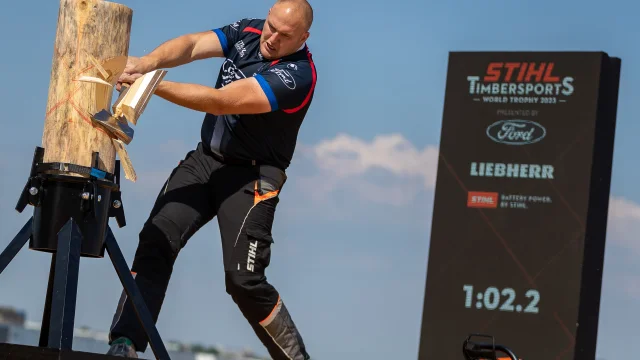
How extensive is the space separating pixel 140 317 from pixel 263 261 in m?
0.72

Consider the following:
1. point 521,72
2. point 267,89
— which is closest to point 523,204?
point 521,72

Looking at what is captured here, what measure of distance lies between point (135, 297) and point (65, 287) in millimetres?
344

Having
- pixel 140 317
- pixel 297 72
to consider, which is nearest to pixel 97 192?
pixel 140 317

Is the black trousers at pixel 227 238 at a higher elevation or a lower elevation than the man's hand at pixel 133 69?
lower

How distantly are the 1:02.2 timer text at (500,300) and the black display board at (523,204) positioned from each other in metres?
0.01

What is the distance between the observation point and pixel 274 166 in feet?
15.1

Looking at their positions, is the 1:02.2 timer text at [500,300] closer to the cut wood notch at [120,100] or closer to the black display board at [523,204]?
the black display board at [523,204]

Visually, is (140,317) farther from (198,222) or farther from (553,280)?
(553,280)

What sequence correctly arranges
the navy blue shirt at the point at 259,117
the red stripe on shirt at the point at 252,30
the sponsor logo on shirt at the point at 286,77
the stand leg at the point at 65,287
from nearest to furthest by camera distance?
the stand leg at the point at 65,287, the sponsor logo on shirt at the point at 286,77, the navy blue shirt at the point at 259,117, the red stripe on shirt at the point at 252,30

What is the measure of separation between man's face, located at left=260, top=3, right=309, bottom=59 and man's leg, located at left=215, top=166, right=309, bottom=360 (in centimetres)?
52

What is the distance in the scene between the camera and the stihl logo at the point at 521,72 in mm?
8883

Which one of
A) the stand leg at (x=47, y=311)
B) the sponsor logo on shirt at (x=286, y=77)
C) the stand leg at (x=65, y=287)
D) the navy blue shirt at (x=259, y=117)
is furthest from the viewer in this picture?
the navy blue shirt at (x=259, y=117)

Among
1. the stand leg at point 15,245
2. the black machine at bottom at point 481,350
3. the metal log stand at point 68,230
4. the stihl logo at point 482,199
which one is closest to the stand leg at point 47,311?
the metal log stand at point 68,230

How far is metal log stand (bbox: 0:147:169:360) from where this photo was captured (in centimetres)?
360
